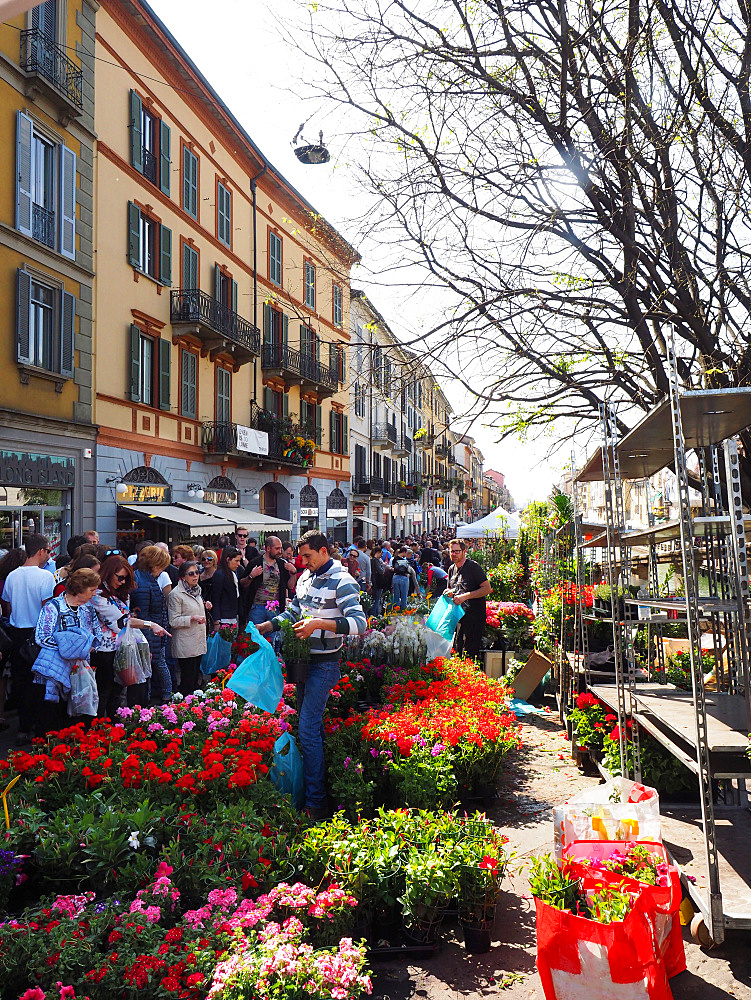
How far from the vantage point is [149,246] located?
18328 mm

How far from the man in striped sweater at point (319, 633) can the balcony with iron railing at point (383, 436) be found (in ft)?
119

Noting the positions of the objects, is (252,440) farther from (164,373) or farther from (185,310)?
(185,310)

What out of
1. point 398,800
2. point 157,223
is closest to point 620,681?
point 398,800

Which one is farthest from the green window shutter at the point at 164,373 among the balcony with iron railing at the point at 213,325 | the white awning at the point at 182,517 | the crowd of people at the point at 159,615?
the crowd of people at the point at 159,615

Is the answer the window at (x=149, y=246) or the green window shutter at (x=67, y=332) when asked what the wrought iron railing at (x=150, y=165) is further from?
the green window shutter at (x=67, y=332)

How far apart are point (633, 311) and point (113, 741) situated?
534 cm

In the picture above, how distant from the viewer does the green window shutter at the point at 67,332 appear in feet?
47.7

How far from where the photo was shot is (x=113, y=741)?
4.81 m

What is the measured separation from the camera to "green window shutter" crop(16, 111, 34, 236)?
13117 millimetres

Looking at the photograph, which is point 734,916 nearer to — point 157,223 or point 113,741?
point 113,741

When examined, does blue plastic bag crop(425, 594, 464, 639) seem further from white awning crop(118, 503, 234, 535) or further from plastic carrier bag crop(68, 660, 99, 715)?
white awning crop(118, 503, 234, 535)

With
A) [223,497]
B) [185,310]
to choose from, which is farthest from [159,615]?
[223,497]

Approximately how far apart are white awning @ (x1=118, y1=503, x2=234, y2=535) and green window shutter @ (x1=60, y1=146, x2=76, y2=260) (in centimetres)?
526

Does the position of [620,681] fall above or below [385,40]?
below
